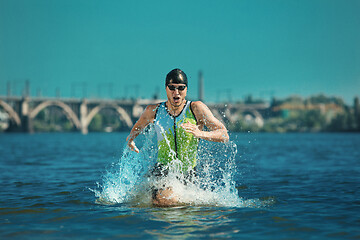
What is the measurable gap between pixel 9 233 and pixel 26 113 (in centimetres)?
9451

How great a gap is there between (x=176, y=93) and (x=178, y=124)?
47 centimetres

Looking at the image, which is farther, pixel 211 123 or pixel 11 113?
pixel 11 113

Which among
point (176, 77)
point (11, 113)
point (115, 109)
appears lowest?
point (176, 77)

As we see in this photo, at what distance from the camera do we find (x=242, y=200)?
902 centimetres

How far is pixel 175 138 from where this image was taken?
24.0 feet

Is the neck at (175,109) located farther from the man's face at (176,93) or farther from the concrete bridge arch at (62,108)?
the concrete bridge arch at (62,108)

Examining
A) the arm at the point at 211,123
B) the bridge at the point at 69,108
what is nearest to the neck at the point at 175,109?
the arm at the point at 211,123

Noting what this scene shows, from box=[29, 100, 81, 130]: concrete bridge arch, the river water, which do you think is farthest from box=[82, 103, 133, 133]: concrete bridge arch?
the river water

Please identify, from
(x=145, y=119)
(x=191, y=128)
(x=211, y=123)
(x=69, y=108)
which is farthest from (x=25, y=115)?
(x=191, y=128)

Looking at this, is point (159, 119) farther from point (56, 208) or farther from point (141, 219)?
point (56, 208)

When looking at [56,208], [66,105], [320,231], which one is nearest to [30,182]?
[56,208]

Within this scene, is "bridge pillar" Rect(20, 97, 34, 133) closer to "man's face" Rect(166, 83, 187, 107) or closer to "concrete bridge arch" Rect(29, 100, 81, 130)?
"concrete bridge arch" Rect(29, 100, 81, 130)

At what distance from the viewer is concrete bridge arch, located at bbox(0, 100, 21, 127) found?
304 feet

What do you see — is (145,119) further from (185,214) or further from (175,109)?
(185,214)
